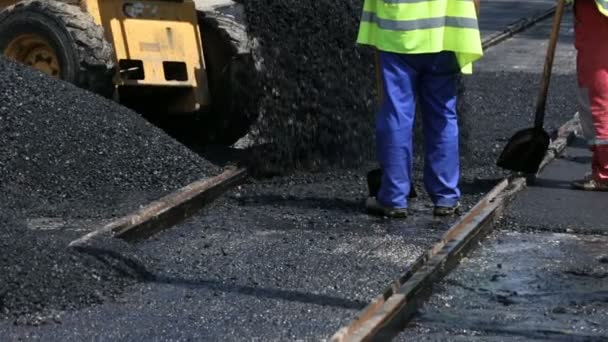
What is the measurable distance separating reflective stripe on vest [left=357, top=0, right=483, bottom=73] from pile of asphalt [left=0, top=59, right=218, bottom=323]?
171cm

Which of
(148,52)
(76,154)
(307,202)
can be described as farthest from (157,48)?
(307,202)

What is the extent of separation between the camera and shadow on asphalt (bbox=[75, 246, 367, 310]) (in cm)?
672

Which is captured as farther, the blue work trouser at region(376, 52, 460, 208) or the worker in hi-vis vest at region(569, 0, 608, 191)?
the worker in hi-vis vest at region(569, 0, 608, 191)

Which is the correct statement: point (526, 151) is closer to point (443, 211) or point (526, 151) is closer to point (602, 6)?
point (602, 6)

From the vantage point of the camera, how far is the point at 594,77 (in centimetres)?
987

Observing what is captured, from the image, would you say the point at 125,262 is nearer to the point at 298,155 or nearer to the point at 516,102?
the point at 298,155

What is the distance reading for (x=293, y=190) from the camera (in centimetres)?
977

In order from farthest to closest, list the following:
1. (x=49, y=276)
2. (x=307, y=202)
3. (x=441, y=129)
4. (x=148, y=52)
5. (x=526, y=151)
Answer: (x=148, y=52) → (x=526, y=151) → (x=307, y=202) → (x=441, y=129) → (x=49, y=276)

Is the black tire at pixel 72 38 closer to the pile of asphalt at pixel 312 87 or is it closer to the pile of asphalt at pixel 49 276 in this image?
the pile of asphalt at pixel 312 87

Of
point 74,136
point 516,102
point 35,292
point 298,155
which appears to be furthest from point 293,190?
point 516,102

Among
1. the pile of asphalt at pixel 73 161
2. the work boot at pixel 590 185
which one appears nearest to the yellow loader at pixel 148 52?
the pile of asphalt at pixel 73 161

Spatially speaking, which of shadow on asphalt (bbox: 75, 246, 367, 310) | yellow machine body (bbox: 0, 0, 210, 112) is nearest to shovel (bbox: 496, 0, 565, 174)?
yellow machine body (bbox: 0, 0, 210, 112)

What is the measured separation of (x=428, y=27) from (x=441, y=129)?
25.4 inches

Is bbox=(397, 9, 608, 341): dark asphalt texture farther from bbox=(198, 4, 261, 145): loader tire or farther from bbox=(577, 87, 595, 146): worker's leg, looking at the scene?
bbox=(198, 4, 261, 145): loader tire
